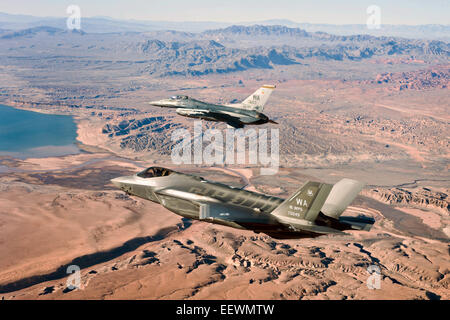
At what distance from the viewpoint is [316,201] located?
27203 millimetres

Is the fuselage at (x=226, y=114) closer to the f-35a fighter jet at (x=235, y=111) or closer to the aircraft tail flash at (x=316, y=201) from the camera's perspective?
the f-35a fighter jet at (x=235, y=111)

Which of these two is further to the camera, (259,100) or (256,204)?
(259,100)

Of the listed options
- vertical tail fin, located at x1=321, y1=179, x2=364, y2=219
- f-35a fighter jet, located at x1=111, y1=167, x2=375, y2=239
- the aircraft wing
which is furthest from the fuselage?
the aircraft wing

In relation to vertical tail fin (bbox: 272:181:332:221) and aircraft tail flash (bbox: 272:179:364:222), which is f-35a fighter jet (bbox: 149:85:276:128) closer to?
aircraft tail flash (bbox: 272:179:364:222)

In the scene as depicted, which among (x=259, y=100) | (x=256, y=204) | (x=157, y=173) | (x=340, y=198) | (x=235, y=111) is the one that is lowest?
(x=256, y=204)

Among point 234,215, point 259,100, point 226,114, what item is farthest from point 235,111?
point 234,215

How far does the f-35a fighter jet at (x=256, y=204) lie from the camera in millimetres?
26938

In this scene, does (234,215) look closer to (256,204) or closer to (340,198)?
(256,204)

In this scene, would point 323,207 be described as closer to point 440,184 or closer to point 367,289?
point 367,289

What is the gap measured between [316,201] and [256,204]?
5132 millimetres

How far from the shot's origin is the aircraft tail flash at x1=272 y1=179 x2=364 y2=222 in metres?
27.1

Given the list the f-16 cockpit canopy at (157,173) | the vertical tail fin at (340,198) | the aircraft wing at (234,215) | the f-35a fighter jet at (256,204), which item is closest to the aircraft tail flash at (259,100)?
the f-16 cockpit canopy at (157,173)

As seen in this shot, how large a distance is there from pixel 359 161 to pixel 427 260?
112 metres

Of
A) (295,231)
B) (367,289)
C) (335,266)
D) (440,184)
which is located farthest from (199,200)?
(440,184)
